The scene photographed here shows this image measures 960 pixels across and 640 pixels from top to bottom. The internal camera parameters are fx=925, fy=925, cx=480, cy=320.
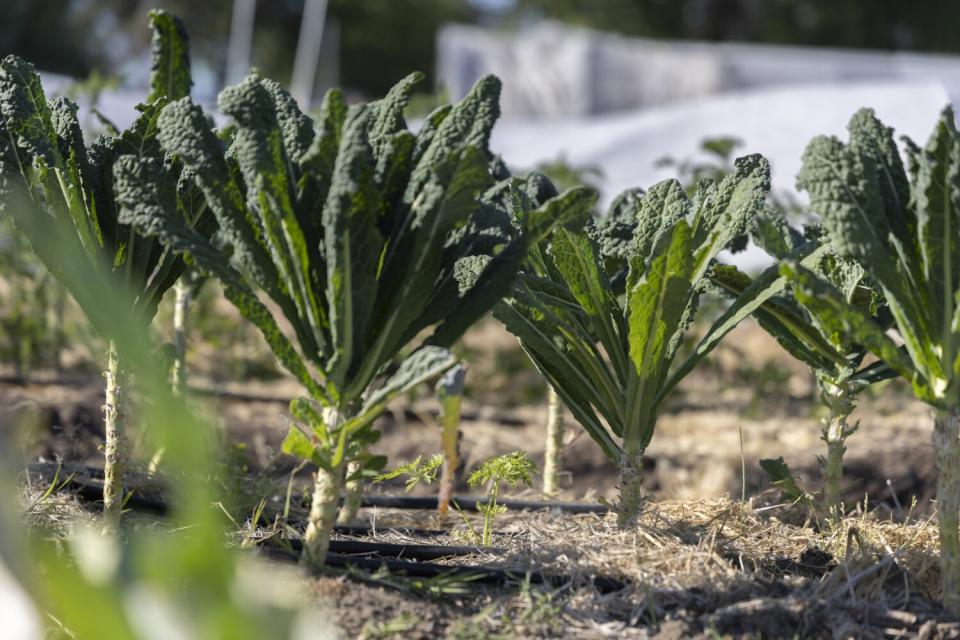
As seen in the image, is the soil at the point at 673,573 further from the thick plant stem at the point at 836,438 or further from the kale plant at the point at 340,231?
the kale plant at the point at 340,231

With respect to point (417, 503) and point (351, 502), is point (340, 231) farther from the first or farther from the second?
point (417, 503)

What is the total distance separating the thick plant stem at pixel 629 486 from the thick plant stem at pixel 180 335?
4.28 ft

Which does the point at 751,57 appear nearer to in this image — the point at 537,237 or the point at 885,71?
the point at 885,71

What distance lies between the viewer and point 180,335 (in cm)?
262

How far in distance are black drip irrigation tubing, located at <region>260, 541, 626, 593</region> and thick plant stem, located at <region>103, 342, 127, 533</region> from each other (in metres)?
0.36

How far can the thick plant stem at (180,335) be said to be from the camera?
2600mm

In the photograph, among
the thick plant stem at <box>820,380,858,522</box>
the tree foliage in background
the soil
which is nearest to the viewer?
the soil

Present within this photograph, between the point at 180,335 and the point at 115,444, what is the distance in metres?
0.78

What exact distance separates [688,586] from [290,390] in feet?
11.4

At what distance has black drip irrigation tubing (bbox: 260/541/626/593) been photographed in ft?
5.47

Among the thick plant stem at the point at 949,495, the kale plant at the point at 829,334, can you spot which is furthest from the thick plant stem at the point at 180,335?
the thick plant stem at the point at 949,495

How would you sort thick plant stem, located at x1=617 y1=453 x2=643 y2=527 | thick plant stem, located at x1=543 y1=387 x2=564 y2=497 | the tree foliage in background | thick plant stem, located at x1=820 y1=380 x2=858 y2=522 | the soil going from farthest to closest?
1. thick plant stem, located at x1=543 y1=387 x2=564 y2=497
2. thick plant stem, located at x1=820 y1=380 x2=858 y2=522
3. thick plant stem, located at x1=617 y1=453 x2=643 y2=527
4. the tree foliage in background
5. the soil

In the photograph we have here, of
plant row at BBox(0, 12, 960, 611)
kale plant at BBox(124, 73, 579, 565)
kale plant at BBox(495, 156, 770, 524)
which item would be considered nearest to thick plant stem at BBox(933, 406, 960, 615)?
plant row at BBox(0, 12, 960, 611)

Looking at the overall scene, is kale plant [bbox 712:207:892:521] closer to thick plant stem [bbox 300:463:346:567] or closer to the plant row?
the plant row
